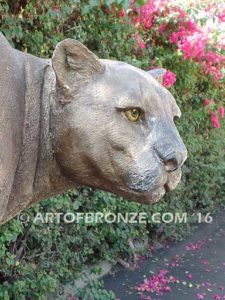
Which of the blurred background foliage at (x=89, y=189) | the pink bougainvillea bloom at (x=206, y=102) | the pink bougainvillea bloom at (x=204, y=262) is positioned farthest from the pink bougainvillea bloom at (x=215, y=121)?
the pink bougainvillea bloom at (x=204, y=262)

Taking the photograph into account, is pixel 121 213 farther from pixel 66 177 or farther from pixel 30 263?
pixel 66 177

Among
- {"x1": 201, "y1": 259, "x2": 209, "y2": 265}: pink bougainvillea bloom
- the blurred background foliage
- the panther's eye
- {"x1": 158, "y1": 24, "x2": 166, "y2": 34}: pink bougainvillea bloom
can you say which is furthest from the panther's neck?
{"x1": 201, "y1": 259, "x2": 209, "y2": 265}: pink bougainvillea bloom

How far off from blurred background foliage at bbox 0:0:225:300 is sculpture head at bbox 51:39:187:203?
1318 millimetres

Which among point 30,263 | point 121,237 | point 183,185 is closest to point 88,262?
point 121,237

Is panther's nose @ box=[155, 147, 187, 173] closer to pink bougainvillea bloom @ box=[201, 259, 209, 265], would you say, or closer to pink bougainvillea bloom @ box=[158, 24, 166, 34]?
pink bougainvillea bloom @ box=[158, 24, 166, 34]

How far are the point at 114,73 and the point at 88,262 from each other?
3.30 m

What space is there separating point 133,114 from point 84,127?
12 centimetres

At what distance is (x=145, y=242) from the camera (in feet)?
16.7

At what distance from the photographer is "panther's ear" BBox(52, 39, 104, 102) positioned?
1.05 meters

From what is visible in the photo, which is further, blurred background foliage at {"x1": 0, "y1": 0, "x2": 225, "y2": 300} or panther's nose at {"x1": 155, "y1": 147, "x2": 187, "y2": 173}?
blurred background foliage at {"x1": 0, "y1": 0, "x2": 225, "y2": 300}

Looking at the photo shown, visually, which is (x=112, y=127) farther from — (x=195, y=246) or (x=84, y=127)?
(x=195, y=246)

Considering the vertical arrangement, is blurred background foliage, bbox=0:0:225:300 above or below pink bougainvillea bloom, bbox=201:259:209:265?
above
